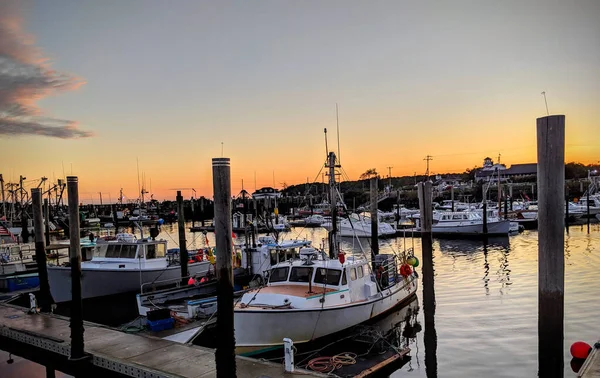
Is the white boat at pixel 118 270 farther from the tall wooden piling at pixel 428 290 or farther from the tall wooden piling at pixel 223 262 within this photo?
the tall wooden piling at pixel 223 262

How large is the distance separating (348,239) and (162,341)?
4166 cm

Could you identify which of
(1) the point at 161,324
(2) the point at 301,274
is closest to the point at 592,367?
(2) the point at 301,274

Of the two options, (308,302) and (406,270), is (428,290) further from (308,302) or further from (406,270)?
(308,302)

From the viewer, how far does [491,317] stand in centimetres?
1783

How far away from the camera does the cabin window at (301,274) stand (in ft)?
48.4

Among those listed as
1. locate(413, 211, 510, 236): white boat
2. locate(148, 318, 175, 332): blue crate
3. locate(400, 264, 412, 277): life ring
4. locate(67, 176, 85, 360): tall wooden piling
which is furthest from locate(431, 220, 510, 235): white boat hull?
locate(67, 176, 85, 360): tall wooden piling

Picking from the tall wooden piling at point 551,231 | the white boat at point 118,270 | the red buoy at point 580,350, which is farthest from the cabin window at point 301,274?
the tall wooden piling at point 551,231

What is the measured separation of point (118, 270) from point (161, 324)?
8.50m

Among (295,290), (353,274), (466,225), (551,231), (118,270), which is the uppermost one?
(551,231)

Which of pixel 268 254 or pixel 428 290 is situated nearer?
pixel 428 290

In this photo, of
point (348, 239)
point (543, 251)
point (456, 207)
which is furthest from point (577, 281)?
point (456, 207)

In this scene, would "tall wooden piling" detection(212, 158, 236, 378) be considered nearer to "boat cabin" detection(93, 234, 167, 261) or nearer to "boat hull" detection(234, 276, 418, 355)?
"boat hull" detection(234, 276, 418, 355)

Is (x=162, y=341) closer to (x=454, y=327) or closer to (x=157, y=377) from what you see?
(x=157, y=377)

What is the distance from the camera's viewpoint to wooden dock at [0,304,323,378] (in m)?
9.11
